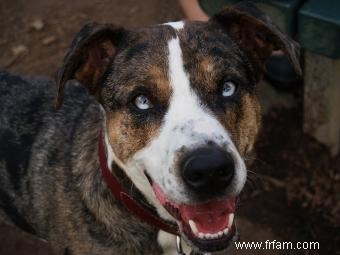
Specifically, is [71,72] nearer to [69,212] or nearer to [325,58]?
[69,212]

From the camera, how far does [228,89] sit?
2.88 meters

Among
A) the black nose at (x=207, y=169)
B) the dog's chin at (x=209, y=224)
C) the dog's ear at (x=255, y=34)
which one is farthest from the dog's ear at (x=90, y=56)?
the black nose at (x=207, y=169)

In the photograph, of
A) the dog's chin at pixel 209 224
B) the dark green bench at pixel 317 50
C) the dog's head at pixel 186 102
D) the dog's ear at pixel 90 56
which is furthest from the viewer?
the dark green bench at pixel 317 50

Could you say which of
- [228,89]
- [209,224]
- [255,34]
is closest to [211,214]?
[209,224]

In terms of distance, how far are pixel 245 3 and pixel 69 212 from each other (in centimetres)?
154

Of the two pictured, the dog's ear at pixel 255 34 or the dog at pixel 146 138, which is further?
the dog's ear at pixel 255 34

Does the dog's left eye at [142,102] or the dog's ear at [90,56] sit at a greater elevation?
the dog's ear at [90,56]

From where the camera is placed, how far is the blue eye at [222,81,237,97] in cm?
286

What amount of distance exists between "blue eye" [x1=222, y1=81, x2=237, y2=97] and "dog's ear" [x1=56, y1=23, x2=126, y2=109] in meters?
0.63

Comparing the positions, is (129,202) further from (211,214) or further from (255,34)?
(255,34)

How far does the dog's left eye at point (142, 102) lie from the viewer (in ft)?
9.23

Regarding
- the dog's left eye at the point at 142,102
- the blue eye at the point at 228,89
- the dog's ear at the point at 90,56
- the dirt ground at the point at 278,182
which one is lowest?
the dirt ground at the point at 278,182

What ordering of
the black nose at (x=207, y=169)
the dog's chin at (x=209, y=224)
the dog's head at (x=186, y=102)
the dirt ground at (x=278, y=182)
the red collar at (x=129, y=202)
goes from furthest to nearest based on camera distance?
the dirt ground at (x=278, y=182) → the red collar at (x=129, y=202) → the dog's chin at (x=209, y=224) → the dog's head at (x=186, y=102) → the black nose at (x=207, y=169)

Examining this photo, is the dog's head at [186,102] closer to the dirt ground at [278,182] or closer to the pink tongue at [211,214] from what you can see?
the pink tongue at [211,214]
